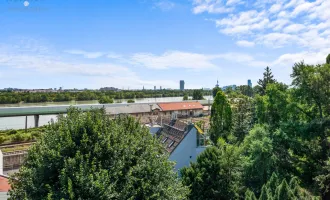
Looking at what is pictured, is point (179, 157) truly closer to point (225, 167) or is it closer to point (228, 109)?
point (225, 167)

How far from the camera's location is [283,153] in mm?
16781

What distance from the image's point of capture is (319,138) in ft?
53.0

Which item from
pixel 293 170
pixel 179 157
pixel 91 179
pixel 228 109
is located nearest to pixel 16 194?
pixel 91 179

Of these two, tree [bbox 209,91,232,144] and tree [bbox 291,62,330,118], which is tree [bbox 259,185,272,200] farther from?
tree [bbox 209,91,232,144]

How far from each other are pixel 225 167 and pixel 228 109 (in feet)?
41.4

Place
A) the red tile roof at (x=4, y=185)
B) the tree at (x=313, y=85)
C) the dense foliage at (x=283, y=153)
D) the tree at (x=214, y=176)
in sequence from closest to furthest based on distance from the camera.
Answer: the red tile roof at (x=4, y=185), the tree at (x=214, y=176), the dense foliage at (x=283, y=153), the tree at (x=313, y=85)

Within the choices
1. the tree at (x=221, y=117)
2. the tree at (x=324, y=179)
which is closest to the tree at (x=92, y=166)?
the tree at (x=324, y=179)

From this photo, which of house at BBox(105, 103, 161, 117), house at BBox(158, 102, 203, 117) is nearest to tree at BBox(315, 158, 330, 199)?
house at BBox(105, 103, 161, 117)

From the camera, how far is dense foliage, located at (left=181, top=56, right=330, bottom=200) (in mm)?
12930

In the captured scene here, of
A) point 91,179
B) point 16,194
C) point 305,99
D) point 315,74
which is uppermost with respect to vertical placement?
point 315,74

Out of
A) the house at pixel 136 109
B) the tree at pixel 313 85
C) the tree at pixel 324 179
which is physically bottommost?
the tree at pixel 324 179

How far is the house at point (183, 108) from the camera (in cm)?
5801

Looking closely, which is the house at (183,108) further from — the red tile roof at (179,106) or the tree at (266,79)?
the tree at (266,79)

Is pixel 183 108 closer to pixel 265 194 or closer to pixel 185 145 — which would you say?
pixel 185 145
